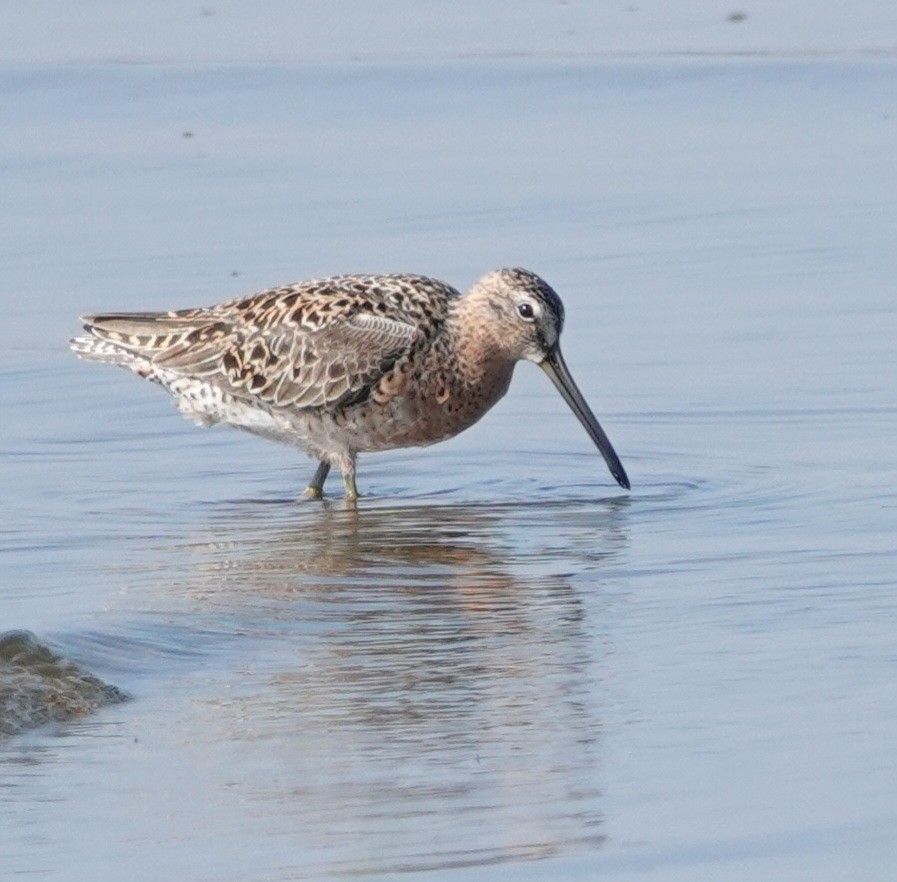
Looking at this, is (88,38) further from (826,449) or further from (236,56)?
(826,449)

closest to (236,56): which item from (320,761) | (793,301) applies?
(793,301)

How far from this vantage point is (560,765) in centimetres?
565

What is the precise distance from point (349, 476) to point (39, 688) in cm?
308

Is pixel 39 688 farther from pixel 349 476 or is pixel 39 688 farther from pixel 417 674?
pixel 349 476

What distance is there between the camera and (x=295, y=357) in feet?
30.8

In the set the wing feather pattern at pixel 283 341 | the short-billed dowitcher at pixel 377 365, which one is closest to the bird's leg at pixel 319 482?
the short-billed dowitcher at pixel 377 365

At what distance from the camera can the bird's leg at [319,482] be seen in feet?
30.1

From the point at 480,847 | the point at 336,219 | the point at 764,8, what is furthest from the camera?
the point at 764,8

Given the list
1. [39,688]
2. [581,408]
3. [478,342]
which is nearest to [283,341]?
[478,342]

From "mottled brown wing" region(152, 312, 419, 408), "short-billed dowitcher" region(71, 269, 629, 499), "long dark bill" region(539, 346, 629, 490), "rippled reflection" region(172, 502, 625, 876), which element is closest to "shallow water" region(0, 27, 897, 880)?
"rippled reflection" region(172, 502, 625, 876)

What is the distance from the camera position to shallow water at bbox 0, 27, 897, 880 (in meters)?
5.36

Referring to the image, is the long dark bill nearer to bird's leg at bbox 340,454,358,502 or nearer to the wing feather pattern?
the wing feather pattern

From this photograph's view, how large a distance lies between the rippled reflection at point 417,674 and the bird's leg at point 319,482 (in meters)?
0.29

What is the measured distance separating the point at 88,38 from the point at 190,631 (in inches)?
401
